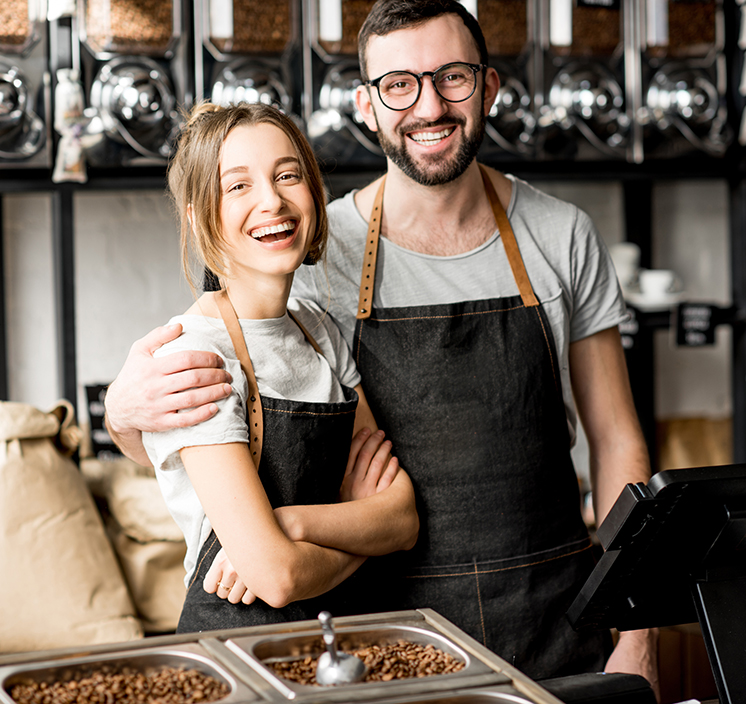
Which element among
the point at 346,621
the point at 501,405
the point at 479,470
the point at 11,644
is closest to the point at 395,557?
the point at 479,470

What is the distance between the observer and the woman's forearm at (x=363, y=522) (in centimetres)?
119

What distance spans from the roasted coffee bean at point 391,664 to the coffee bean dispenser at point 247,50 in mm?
1611

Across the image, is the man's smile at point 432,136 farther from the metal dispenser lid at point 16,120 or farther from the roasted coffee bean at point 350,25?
the metal dispenser lid at point 16,120

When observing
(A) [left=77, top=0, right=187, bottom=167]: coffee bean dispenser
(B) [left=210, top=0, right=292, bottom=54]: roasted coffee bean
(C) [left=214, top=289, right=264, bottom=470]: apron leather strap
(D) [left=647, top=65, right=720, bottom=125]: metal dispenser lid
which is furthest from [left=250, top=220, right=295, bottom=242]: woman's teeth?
(D) [left=647, top=65, right=720, bottom=125]: metal dispenser lid

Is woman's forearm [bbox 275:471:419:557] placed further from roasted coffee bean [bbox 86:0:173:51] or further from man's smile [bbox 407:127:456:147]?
roasted coffee bean [bbox 86:0:173:51]

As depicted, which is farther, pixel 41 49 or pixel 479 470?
pixel 41 49

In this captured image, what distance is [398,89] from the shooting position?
1.47m

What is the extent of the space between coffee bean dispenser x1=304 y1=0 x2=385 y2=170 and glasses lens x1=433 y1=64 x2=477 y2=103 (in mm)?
881

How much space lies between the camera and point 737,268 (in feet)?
9.70

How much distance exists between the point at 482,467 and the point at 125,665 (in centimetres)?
72

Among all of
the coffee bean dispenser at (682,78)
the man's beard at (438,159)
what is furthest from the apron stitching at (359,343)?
the coffee bean dispenser at (682,78)

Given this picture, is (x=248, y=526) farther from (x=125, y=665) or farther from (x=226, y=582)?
(x=125, y=665)

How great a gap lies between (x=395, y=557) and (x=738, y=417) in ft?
6.41

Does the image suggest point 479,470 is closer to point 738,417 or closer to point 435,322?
point 435,322
